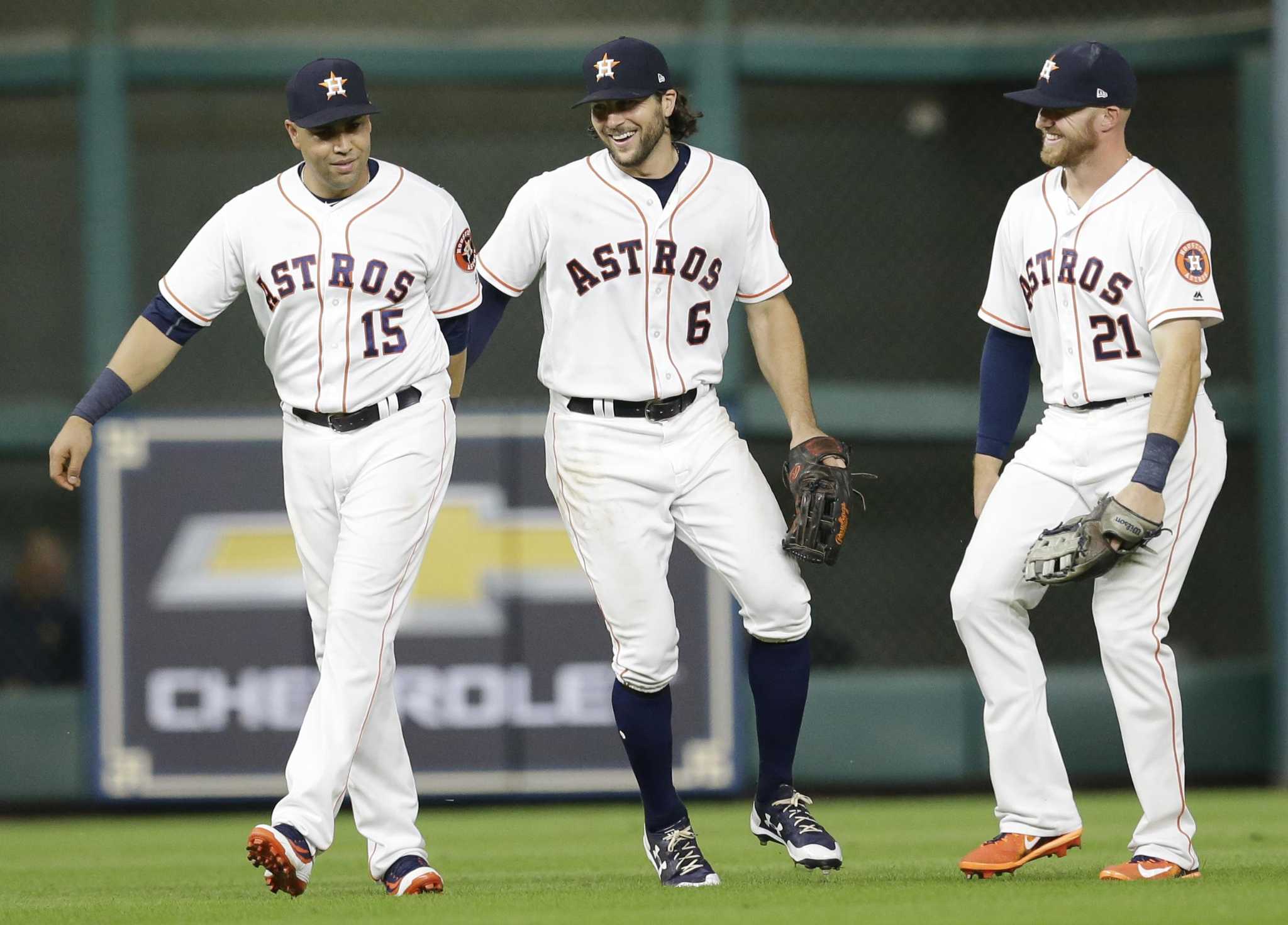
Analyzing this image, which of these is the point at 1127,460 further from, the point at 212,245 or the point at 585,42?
the point at 585,42

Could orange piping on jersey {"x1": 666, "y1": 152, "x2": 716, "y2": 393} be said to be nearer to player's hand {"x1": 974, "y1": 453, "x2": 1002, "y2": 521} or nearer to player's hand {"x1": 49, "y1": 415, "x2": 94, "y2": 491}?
player's hand {"x1": 974, "y1": 453, "x2": 1002, "y2": 521}

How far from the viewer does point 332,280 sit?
4762 millimetres

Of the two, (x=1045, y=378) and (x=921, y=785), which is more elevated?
(x=1045, y=378)

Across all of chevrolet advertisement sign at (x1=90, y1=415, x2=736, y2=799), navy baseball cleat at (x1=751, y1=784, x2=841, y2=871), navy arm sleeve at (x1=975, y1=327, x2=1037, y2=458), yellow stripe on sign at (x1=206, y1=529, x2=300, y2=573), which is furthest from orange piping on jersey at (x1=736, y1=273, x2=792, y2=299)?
yellow stripe on sign at (x1=206, y1=529, x2=300, y2=573)

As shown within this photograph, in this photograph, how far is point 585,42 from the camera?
918 centimetres

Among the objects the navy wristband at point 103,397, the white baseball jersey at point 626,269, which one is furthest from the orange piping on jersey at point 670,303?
the navy wristband at point 103,397

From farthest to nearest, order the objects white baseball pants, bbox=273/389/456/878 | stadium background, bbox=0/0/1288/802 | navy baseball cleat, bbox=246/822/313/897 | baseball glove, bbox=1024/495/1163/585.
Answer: stadium background, bbox=0/0/1288/802, white baseball pants, bbox=273/389/456/878, baseball glove, bbox=1024/495/1163/585, navy baseball cleat, bbox=246/822/313/897

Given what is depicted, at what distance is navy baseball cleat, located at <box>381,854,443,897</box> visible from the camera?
15.5 feet

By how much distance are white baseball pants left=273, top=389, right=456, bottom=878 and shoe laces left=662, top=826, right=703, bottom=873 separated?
0.63 metres

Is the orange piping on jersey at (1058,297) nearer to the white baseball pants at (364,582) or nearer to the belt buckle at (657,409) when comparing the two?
the belt buckle at (657,409)

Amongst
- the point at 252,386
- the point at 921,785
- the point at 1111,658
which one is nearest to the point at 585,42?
the point at 252,386

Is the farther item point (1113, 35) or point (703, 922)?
point (1113, 35)

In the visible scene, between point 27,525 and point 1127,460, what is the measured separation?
5.87m

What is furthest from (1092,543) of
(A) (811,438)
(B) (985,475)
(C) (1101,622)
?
(A) (811,438)
